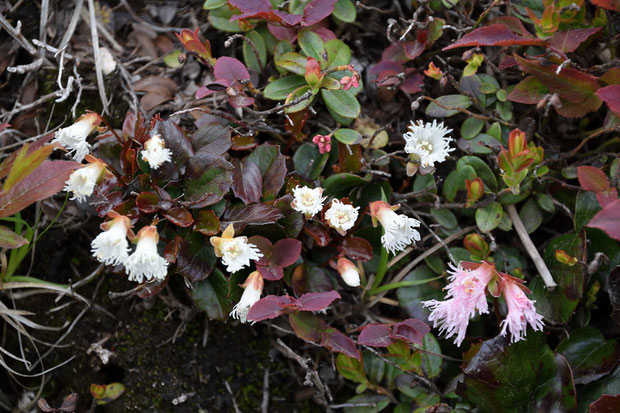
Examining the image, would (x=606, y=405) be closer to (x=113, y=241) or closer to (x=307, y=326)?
(x=307, y=326)

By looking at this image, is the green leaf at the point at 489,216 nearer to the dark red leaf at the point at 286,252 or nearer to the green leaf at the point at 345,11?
the dark red leaf at the point at 286,252

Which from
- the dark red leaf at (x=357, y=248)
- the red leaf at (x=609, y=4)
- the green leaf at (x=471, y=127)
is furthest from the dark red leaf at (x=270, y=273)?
the red leaf at (x=609, y=4)

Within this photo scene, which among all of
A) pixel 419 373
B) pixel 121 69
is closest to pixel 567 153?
pixel 419 373

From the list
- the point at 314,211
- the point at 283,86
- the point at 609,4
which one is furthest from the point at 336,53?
the point at 609,4

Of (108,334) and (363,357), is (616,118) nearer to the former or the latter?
(363,357)

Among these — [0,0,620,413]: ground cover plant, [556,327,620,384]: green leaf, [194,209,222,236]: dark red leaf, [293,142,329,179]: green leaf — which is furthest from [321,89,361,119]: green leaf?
[556,327,620,384]: green leaf

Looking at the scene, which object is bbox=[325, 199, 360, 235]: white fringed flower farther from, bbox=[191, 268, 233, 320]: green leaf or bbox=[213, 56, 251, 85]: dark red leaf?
bbox=[213, 56, 251, 85]: dark red leaf
